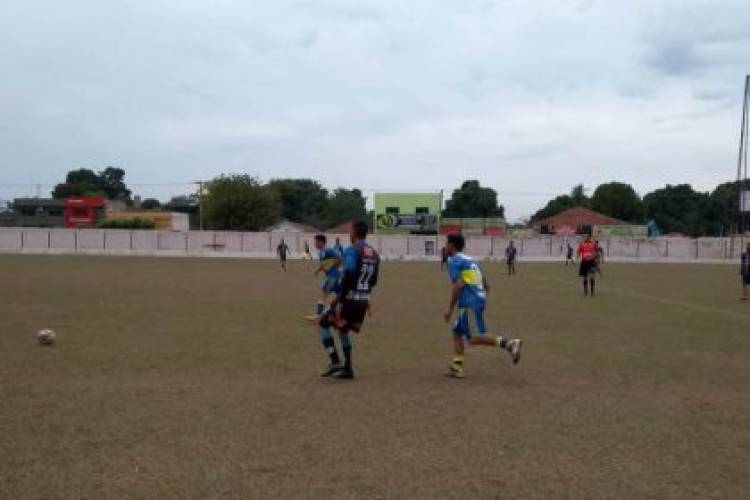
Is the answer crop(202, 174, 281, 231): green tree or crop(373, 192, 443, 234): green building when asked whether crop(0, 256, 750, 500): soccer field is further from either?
crop(202, 174, 281, 231): green tree

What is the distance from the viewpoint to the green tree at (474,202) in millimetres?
130125

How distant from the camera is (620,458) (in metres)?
6.00

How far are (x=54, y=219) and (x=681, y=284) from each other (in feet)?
294

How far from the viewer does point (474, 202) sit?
13062 cm

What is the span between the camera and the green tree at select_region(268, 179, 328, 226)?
136375 mm

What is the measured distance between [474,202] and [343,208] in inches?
832

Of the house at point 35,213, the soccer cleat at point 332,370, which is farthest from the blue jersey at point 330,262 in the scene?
the house at point 35,213

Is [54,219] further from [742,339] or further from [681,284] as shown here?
[742,339]

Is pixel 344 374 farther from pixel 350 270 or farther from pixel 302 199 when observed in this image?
pixel 302 199

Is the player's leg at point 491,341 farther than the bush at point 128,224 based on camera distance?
No

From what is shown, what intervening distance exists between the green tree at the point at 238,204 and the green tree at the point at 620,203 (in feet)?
191

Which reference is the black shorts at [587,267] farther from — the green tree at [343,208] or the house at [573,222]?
the green tree at [343,208]

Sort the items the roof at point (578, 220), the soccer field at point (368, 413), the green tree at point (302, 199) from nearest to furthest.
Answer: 1. the soccer field at point (368, 413)
2. the roof at point (578, 220)
3. the green tree at point (302, 199)

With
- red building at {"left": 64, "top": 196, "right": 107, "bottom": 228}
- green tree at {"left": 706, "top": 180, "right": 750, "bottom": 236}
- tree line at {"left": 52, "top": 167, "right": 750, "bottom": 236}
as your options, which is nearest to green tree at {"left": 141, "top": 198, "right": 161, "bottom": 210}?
tree line at {"left": 52, "top": 167, "right": 750, "bottom": 236}
